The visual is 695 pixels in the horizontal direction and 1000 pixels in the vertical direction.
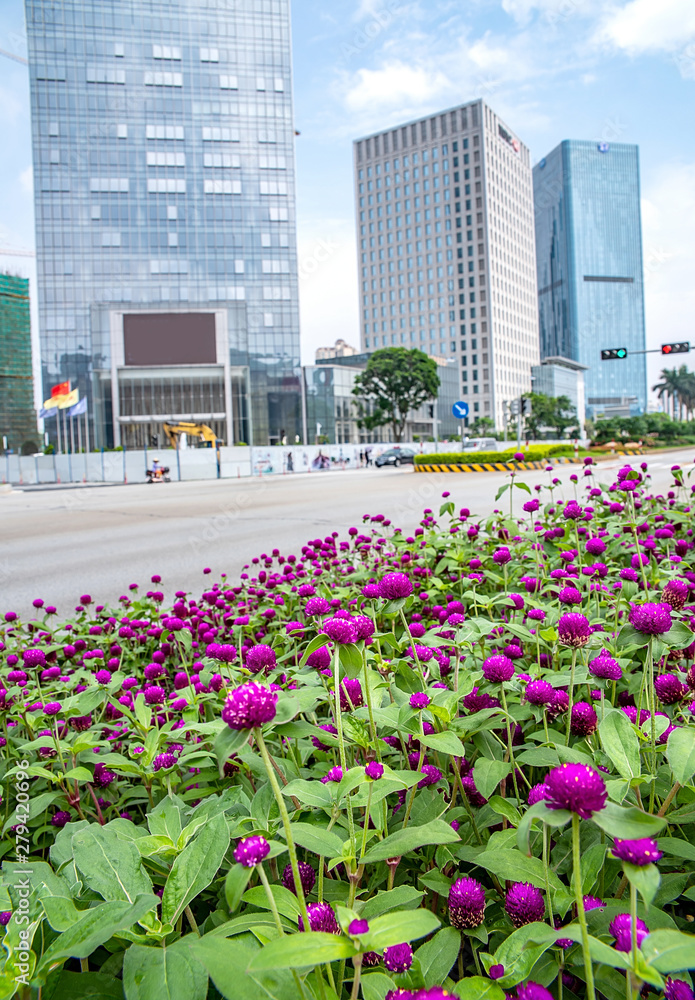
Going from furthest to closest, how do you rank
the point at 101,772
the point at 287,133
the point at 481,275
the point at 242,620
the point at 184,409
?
Result: the point at 481,275
the point at 287,133
the point at 184,409
the point at 242,620
the point at 101,772

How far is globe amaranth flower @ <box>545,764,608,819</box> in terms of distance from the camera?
759 millimetres

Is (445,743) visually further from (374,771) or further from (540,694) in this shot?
(540,694)

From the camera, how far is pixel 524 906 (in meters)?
1.09

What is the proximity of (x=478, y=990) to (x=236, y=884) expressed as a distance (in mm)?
408

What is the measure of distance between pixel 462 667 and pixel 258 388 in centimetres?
6713

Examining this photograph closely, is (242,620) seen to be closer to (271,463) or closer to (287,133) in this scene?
(271,463)

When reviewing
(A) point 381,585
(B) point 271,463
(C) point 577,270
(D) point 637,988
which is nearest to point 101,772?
(A) point 381,585

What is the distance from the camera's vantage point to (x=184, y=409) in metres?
63.4

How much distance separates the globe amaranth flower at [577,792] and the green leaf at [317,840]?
0.43 metres

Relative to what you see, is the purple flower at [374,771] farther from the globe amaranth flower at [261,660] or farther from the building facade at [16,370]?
the building facade at [16,370]

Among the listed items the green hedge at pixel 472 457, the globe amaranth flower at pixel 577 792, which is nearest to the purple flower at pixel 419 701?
the globe amaranth flower at pixel 577 792

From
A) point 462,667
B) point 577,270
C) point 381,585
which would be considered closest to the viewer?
point 381,585

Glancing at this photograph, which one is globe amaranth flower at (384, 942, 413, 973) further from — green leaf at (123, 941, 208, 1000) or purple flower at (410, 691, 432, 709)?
purple flower at (410, 691, 432, 709)

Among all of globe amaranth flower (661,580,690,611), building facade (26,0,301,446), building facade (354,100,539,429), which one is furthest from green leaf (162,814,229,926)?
building facade (354,100,539,429)
